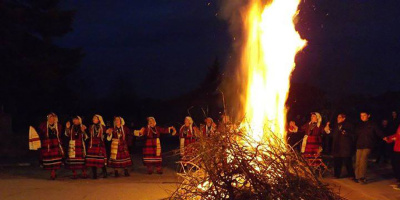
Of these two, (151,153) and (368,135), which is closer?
(368,135)

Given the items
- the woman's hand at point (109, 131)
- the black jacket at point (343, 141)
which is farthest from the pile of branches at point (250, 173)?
the woman's hand at point (109, 131)

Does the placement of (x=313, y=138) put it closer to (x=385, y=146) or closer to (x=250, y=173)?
(x=385, y=146)

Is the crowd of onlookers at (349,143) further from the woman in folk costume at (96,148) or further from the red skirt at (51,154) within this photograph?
the red skirt at (51,154)

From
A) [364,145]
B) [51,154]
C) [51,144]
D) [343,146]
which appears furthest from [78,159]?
[364,145]

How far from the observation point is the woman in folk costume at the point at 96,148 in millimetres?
10781

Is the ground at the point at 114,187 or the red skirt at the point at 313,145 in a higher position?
the red skirt at the point at 313,145

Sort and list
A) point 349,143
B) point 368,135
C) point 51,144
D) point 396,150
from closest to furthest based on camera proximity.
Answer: point 396,150 < point 368,135 < point 349,143 < point 51,144

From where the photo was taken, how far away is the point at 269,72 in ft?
27.0

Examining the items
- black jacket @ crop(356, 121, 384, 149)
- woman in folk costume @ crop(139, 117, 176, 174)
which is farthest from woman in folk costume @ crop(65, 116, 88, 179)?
black jacket @ crop(356, 121, 384, 149)

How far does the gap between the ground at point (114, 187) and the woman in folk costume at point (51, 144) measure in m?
0.44

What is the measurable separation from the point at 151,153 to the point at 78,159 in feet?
6.53

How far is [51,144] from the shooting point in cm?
1074

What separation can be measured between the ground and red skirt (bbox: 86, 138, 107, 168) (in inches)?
20.1

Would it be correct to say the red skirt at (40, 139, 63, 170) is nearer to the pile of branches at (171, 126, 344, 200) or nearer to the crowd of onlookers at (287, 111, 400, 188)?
the pile of branches at (171, 126, 344, 200)
